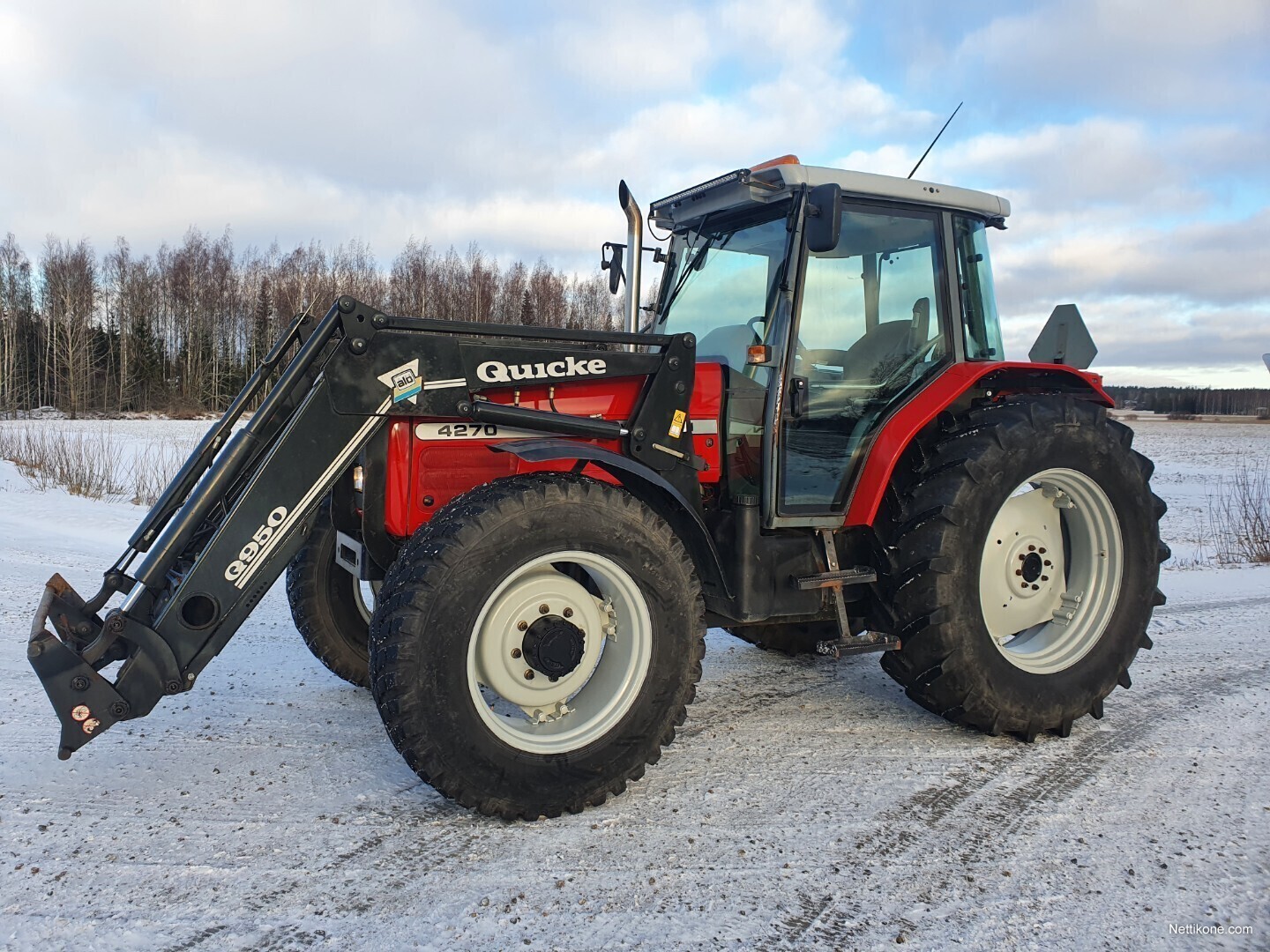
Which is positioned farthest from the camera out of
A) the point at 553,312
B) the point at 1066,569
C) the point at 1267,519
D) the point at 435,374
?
the point at 553,312

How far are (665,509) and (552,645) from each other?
74 centimetres

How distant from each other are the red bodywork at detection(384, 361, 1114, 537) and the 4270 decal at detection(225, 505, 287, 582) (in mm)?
378

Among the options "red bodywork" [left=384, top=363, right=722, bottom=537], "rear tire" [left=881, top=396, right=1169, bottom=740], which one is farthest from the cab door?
"red bodywork" [left=384, top=363, right=722, bottom=537]

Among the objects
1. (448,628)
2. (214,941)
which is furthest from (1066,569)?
(214,941)

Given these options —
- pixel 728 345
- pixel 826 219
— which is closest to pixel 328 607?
pixel 728 345

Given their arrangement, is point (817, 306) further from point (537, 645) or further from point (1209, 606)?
point (1209, 606)

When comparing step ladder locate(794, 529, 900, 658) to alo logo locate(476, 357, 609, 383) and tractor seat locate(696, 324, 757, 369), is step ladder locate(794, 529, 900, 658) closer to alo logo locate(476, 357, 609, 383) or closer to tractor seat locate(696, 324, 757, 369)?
tractor seat locate(696, 324, 757, 369)

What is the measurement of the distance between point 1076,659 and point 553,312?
23.8 m

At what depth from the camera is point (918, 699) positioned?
3.86 m

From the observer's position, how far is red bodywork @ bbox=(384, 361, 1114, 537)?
3219 millimetres

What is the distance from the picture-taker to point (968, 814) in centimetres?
314

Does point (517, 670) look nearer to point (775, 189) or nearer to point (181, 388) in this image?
point (775, 189)

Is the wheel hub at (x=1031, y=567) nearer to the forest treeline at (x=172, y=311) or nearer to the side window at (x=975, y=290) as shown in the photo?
the side window at (x=975, y=290)

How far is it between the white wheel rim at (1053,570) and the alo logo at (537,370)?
1.96 m
